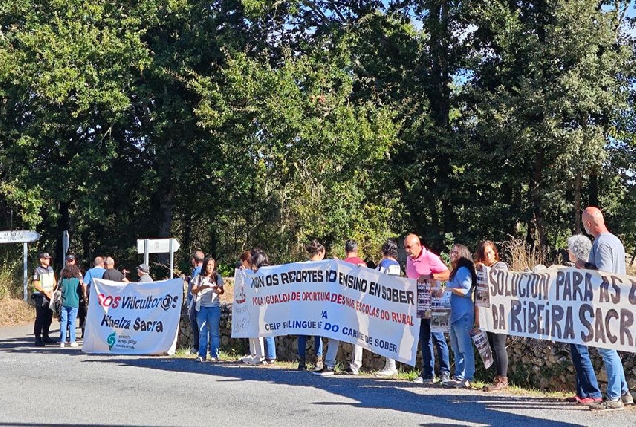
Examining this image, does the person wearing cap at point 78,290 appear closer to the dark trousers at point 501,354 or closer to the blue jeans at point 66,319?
the blue jeans at point 66,319

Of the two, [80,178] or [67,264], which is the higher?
[80,178]

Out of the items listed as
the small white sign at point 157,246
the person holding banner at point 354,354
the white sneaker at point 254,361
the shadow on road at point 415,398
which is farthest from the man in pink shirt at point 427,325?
the small white sign at point 157,246

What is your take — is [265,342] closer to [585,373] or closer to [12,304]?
[585,373]

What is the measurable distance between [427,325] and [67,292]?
852cm

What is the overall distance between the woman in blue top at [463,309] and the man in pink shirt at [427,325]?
0.34 metres

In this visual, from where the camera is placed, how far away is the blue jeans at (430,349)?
12.3m

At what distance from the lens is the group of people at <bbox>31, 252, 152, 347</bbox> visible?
18.5 meters

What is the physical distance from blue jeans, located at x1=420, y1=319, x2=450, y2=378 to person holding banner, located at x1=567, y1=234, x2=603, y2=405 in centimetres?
210

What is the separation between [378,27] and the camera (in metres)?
33.0

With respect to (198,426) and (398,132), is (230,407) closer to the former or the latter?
(198,426)

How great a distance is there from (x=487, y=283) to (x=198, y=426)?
13.0ft

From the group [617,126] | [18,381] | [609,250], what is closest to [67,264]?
[18,381]

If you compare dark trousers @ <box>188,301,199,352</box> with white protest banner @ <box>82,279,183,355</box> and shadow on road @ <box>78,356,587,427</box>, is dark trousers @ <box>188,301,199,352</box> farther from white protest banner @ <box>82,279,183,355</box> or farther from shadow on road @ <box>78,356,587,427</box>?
shadow on road @ <box>78,356,587,427</box>

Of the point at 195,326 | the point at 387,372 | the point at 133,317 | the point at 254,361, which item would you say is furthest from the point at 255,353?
the point at 133,317
